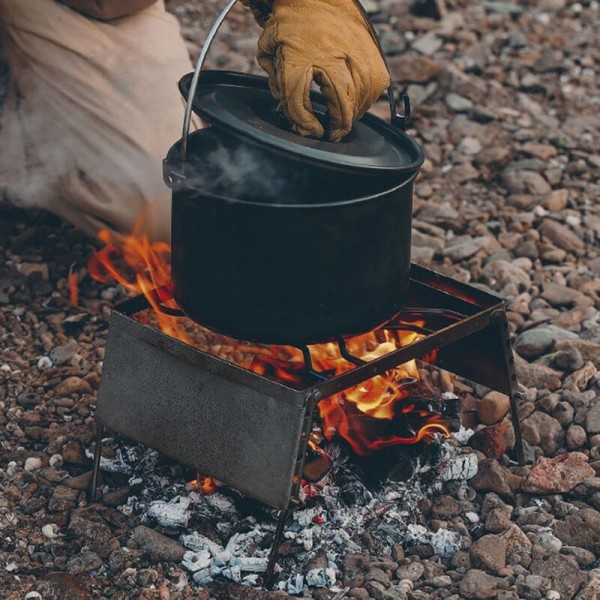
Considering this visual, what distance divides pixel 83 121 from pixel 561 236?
6.22ft

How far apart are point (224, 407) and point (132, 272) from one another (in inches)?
56.6

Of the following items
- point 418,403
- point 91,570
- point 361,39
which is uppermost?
point 361,39

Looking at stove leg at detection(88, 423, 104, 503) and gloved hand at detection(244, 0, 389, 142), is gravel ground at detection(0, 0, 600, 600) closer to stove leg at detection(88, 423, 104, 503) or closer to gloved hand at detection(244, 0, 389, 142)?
stove leg at detection(88, 423, 104, 503)

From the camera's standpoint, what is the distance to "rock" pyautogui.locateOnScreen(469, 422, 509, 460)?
3254mm

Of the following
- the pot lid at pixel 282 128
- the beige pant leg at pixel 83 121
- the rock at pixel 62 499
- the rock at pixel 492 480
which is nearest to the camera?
the pot lid at pixel 282 128

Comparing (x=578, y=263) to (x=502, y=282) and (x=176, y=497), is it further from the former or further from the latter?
(x=176, y=497)

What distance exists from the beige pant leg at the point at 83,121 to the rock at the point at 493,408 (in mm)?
1355

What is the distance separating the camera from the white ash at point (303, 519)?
2.81m

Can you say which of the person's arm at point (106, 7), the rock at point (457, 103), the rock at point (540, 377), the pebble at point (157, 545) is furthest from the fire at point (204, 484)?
the rock at point (457, 103)

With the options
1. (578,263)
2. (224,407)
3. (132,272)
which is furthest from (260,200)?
(578,263)

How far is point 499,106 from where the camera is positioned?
18.2ft

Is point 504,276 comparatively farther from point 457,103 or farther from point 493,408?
point 457,103

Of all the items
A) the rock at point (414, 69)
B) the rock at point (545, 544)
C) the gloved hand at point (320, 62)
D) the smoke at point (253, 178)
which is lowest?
the rock at point (545, 544)

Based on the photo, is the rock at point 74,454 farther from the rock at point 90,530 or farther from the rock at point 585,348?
the rock at point 585,348
